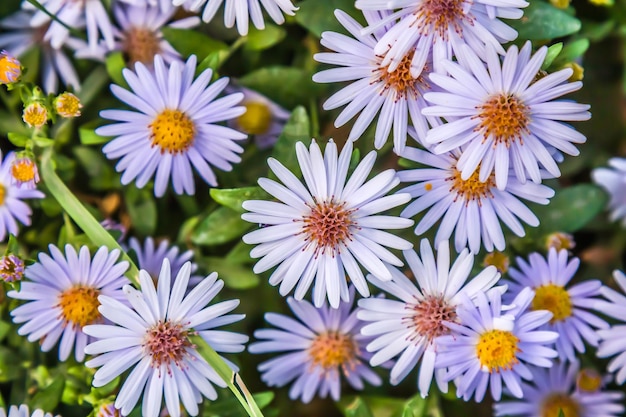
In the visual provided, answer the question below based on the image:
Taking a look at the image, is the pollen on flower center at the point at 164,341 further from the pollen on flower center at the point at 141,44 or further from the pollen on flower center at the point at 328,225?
the pollen on flower center at the point at 141,44

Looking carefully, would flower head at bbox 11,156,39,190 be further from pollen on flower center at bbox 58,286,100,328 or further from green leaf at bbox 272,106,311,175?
green leaf at bbox 272,106,311,175

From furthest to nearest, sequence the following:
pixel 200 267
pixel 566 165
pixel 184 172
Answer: pixel 566 165 → pixel 200 267 → pixel 184 172

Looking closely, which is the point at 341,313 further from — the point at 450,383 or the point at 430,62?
the point at 430,62

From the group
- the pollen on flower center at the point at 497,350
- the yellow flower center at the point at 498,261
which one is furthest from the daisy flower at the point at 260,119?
the pollen on flower center at the point at 497,350

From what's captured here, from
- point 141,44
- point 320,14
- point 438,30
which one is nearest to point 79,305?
point 141,44

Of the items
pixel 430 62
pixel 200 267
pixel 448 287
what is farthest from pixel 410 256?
pixel 200 267

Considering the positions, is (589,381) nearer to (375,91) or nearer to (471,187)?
(471,187)
